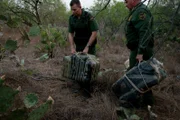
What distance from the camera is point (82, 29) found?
15.0ft

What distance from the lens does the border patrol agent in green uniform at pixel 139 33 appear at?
11.6ft

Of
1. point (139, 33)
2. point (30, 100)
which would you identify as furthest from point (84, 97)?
point (30, 100)

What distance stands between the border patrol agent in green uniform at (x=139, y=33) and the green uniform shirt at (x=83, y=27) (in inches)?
32.6

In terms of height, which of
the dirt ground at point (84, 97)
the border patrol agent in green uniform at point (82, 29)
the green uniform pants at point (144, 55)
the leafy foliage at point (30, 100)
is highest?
the border patrol agent in green uniform at point (82, 29)

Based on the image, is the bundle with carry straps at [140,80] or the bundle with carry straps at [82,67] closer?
the bundle with carry straps at [140,80]

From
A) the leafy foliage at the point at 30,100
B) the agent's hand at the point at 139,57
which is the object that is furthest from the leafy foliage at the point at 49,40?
the leafy foliage at the point at 30,100

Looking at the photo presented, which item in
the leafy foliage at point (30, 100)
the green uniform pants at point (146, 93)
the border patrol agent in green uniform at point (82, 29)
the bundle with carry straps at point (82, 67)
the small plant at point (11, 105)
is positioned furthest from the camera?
the border patrol agent in green uniform at point (82, 29)

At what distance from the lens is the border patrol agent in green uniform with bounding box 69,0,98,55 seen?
4418mm

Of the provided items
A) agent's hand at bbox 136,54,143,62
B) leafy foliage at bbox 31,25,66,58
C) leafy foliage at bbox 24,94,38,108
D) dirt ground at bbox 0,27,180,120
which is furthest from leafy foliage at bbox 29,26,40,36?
leafy foliage at bbox 31,25,66,58

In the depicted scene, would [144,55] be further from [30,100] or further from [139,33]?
[30,100]

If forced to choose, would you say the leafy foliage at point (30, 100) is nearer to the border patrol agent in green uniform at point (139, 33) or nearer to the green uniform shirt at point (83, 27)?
the border patrol agent in green uniform at point (139, 33)

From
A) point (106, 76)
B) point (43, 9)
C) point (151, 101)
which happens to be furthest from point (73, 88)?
point (43, 9)

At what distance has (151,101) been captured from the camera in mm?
Result: 3959

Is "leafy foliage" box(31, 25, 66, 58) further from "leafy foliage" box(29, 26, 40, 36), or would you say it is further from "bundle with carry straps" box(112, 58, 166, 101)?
"leafy foliage" box(29, 26, 40, 36)
